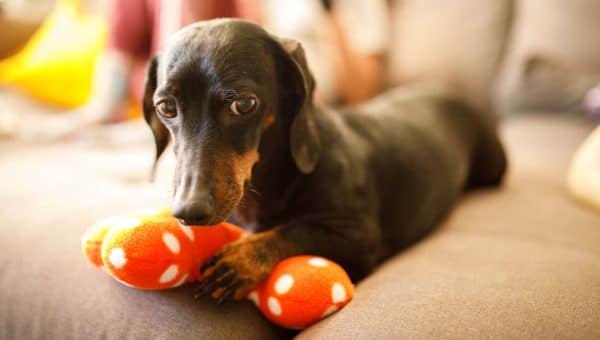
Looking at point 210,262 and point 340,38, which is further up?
point 340,38

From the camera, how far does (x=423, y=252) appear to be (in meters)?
1.31

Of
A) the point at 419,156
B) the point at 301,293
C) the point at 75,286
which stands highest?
the point at 419,156

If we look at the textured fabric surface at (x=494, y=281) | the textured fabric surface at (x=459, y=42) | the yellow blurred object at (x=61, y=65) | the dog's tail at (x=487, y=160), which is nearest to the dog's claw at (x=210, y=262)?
the textured fabric surface at (x=494, y=281)

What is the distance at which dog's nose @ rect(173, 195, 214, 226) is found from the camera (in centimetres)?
90

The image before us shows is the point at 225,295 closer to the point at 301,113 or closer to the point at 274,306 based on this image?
the point at 274,306

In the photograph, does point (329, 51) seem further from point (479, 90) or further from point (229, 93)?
point (229, 93)

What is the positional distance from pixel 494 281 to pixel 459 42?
6.26 ft

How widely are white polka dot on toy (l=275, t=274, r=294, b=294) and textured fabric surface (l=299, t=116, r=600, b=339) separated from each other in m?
0.10

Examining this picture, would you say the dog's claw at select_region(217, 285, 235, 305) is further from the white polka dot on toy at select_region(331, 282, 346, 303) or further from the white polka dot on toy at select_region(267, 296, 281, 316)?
the white polka dot on toy at select_region(331, 282, 346, 303)

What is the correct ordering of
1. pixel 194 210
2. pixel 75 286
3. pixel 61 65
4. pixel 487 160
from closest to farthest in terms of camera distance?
pixel 194 210 → pixel 75 286 → pixel 487 160 → pixel 61 65

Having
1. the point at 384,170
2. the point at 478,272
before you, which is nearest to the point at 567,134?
the point at 384,170

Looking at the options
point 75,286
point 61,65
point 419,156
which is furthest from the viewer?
point 61,65

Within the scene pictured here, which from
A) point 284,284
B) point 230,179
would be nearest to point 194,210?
point 230,179

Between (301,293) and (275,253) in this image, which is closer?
(301,293)
